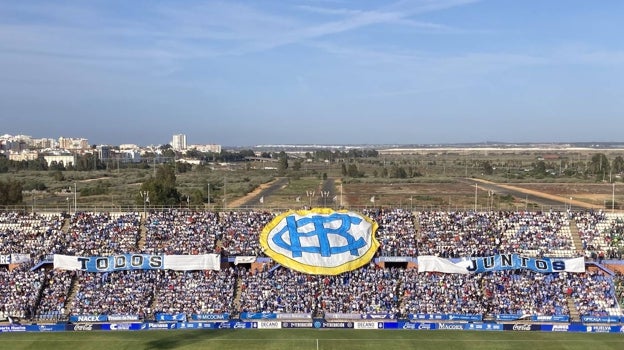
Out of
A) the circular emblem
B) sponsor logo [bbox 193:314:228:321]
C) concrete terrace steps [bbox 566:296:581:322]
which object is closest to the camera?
sponsor logo [bbox 193:314:228:321]

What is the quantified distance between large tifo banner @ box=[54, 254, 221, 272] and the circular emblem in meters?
4.80

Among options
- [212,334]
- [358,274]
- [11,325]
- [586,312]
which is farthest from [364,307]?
[11,325]

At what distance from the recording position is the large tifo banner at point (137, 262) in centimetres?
4500

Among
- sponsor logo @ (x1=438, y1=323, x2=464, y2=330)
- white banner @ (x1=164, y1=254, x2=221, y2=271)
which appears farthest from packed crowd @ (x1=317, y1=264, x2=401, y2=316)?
white banner @ (x1=164, y1=254, x2=221, y2=271)

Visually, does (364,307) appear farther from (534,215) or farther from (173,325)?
(534,215)

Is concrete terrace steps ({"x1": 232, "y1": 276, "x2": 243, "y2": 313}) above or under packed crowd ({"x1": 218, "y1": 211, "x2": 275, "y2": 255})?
under

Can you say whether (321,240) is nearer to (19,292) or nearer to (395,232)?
(395,232)

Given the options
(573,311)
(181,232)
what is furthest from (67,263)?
(573,311)

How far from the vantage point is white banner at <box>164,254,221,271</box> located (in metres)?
45.5

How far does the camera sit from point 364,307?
4203cm

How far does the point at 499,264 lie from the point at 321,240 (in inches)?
542

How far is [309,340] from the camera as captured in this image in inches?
1479

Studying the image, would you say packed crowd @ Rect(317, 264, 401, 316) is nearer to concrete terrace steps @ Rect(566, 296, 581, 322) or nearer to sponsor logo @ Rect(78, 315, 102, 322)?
concrete terrace steps @ Rect(566, 296, 581, 322)

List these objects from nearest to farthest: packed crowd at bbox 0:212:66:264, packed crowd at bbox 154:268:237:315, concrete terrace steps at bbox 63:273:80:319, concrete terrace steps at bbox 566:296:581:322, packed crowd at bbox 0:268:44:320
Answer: packed crowd at bbox 0:268:44:320, concrete terrace steps at bbox 566:296:581:322, concrete terrace steps at bbox 63:273:80:319, packed crowd at bbox 154:268:237:315, packed crowd at bbox 0:212:66:264
